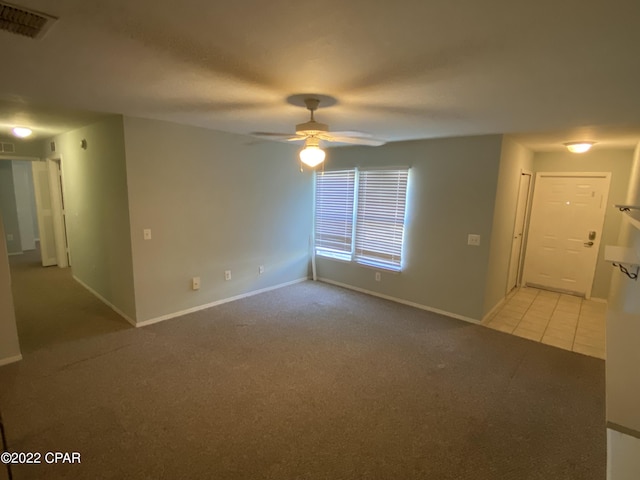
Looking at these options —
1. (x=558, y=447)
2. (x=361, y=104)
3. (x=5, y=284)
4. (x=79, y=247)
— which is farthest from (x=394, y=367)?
(x=79, y=247)

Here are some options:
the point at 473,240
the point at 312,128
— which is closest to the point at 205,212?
the point at 312,128

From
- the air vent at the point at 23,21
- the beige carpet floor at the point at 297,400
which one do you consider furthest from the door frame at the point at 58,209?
the air vent at the point at 23,21

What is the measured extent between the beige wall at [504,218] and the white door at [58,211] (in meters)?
7.01

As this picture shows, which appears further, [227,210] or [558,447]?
[227,210]

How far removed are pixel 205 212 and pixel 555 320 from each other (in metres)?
4.83

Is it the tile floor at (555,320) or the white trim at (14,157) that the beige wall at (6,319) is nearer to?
the white trim at (14,157)

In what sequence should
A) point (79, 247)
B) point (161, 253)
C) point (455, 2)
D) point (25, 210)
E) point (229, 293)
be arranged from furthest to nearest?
1. point (25, 210)
2. point (79, 247)
3. point (229, 293)
4. point (161, 253)
5. point (455, 2)

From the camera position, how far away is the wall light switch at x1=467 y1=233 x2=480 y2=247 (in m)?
3.96

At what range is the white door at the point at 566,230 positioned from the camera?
4.95 m

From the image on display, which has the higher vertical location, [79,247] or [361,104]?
[361,104]

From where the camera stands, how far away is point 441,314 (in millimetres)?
4336

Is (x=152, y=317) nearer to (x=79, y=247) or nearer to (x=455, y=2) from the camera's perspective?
(x=79, y=247)

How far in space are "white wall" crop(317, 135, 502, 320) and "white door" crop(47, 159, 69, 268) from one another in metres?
5.36

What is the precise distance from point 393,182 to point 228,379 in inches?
132
